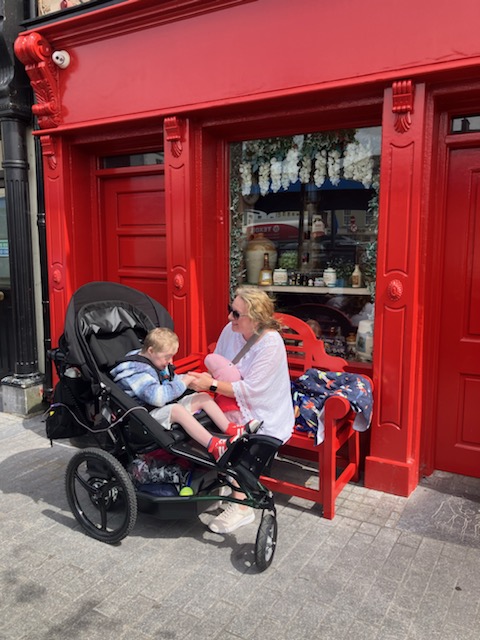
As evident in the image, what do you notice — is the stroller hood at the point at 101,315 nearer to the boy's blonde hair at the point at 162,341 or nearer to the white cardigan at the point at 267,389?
the boy's blonde hair at the point at 162,341

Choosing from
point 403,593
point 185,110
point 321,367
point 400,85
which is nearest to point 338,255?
point 321,367

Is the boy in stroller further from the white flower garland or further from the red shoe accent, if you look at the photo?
the white flower garland

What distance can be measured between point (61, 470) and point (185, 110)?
3.13m

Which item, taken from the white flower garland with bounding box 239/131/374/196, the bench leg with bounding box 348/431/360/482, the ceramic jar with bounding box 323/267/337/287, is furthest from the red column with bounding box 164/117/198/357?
the bench leg with bounding box 348/431/360/482

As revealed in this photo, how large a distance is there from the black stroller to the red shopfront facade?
3.50ft

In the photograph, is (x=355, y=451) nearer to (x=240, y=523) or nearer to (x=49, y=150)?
(x=240, y=523)

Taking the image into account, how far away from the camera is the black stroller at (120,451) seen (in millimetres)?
3055

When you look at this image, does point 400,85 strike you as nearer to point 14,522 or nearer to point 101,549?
point 101,549

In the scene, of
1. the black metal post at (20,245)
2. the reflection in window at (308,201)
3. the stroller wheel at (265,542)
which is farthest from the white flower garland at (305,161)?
the stroller wheel at (265,542)

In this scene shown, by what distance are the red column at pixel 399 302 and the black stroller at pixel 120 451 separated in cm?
102

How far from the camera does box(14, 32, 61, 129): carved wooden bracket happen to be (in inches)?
190

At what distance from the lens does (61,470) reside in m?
4.31

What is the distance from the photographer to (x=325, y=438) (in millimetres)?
3422

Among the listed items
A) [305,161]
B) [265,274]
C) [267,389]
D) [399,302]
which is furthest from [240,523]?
[305,161]
